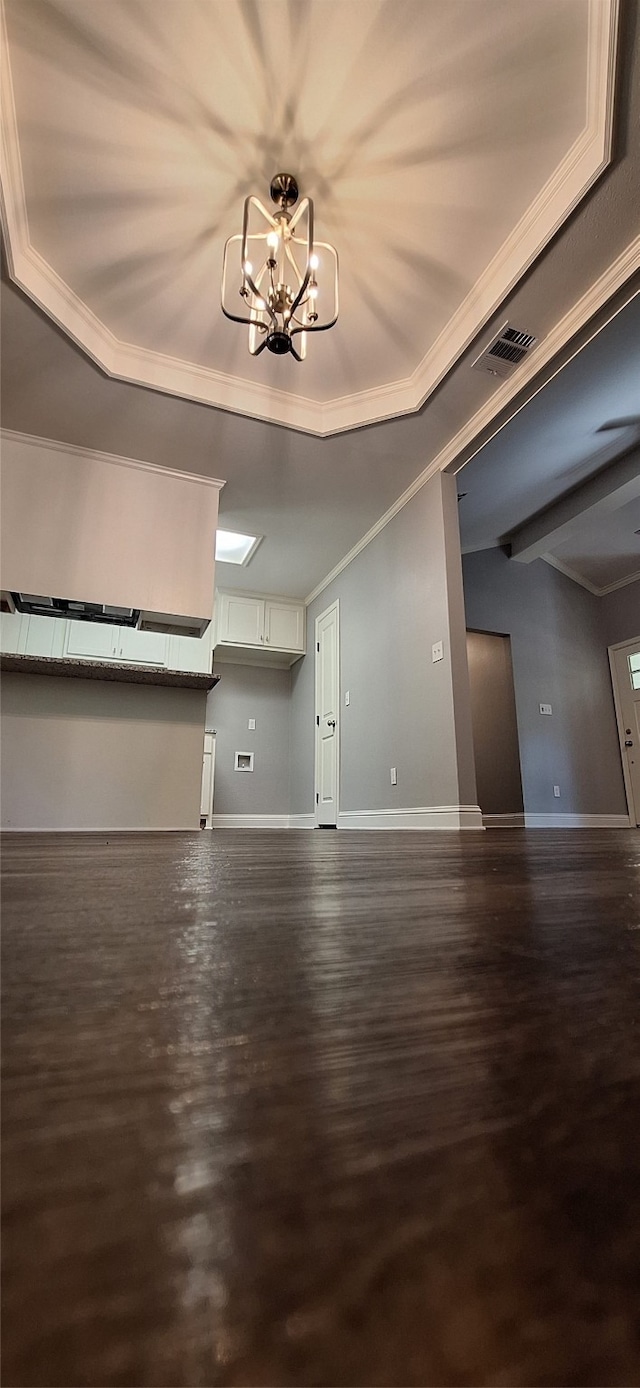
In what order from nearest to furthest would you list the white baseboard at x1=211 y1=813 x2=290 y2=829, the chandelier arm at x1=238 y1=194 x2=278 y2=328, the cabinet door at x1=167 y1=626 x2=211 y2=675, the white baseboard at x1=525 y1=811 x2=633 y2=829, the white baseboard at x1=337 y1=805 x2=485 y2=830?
1. the chandelier arm at x1=238 y1=194 x2=278 y2=328
2. the white baseboard at x1=337 y1=805 x2=485 y2=830
3. the white baseboard at x1=525 y1=811 x2=633 y2=829
4. the cabinet door at x1=167 y1=626 x2=211 y2=675
5. the white baseboard at x1=211 y1=813 x2=290 y2=829

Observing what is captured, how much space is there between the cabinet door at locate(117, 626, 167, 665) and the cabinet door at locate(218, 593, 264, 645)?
2.19 feet

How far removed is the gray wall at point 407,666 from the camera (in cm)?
319

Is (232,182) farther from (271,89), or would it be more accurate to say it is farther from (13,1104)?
(13,1104)

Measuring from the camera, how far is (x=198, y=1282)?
109mm

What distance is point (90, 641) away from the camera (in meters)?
4.59

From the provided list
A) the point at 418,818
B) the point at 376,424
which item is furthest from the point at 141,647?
the point at 418,818

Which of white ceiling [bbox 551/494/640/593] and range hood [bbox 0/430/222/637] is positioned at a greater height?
white ceiling [bbox 551/494/640/593]

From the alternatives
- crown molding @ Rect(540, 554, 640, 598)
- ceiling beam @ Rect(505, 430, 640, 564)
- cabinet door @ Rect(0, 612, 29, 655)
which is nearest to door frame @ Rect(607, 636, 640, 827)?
crown molding @ Rect(540, 554, 640, 598)

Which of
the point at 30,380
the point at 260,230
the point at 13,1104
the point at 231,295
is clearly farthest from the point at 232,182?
the point at 13,1104

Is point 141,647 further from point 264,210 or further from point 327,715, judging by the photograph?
point 264,210

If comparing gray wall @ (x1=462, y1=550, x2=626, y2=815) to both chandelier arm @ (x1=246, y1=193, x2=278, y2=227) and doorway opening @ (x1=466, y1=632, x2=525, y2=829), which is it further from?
chandelier arm @ (x1=246, y1=193, x2=278, y2=227)

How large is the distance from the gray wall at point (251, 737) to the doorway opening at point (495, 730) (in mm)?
1945

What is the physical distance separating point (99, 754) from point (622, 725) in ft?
16.9

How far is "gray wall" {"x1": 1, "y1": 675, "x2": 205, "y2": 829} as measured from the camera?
2680mm
